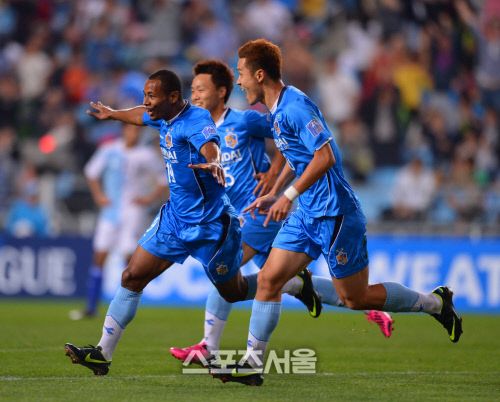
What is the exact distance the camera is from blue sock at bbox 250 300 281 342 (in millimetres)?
7332

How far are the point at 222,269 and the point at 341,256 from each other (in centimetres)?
99

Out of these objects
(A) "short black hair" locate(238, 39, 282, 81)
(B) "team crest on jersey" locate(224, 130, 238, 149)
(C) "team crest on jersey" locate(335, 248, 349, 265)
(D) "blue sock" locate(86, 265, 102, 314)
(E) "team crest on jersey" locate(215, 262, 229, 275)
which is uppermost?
(A) "short black hair" locate(238, 39, 282, 81)

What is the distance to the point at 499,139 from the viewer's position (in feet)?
64.6

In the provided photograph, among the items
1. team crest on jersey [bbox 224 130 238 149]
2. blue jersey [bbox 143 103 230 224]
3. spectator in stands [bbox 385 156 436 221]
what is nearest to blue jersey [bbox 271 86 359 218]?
blue jersey [bbox 143 103 230 224]

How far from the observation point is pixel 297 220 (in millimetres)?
7715

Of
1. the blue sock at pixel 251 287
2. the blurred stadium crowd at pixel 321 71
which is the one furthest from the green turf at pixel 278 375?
the blurred stadium crowd at pixel 321 71

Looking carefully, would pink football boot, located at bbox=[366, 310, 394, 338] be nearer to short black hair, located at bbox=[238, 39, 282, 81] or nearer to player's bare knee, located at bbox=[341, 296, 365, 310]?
player's bare knee, located at bbox=[341, 296, 365, 310]

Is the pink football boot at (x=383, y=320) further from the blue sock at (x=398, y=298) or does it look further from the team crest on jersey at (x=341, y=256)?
the team crest on jersey at (x=341, y=256)

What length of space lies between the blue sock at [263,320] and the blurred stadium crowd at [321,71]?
1022cm

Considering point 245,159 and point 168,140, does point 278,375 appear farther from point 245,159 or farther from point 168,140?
point 245,159

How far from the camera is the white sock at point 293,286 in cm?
874

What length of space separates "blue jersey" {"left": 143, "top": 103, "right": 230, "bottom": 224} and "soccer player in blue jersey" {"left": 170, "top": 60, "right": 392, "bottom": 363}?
1.04 m

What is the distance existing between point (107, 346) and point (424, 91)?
13.3 m

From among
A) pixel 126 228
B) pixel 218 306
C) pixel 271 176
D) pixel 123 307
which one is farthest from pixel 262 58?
pixel 126 228
